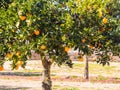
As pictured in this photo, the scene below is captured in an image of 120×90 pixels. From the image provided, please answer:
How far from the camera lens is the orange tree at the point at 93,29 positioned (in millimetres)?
8766

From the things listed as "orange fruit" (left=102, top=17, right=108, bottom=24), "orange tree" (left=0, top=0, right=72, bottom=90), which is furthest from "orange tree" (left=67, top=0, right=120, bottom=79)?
"orange tree" (left=0, top=0, right=72, bottom=90)

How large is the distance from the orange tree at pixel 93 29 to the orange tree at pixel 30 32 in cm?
39

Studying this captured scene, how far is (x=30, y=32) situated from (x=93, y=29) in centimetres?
189

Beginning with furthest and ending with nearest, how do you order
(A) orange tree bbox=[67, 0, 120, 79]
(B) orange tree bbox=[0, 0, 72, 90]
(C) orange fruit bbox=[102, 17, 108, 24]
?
(C) orange fruit bbox=[102, 17, 108, 24], (A) orange tree bbox=[67, 0, 120, 79], (B) orange tree bbox=[0, 0, 72, 90]

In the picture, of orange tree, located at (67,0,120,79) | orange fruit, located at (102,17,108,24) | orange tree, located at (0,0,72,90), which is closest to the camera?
orange tree, located at (0,0,72,90)

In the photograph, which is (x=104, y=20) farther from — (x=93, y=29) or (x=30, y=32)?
(x=30, y=32)

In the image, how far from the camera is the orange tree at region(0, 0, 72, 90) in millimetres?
7935

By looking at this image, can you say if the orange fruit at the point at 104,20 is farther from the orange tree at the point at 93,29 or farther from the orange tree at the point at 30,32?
the orange tree at the point at 30,32

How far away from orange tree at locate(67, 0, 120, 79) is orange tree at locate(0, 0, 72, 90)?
1.26ft

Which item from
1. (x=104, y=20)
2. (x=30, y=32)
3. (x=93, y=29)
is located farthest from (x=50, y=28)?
(x=104, y=20)

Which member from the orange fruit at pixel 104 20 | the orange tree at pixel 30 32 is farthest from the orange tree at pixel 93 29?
the orange tree at pixel 30 32

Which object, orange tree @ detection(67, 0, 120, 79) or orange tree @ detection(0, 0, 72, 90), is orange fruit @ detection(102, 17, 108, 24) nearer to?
orange tree @ detection(67, 0, 120, 79)

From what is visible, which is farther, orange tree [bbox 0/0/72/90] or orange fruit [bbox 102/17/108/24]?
orange fruit [bbox 102/17/108/24]

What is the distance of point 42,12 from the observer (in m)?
8.20
